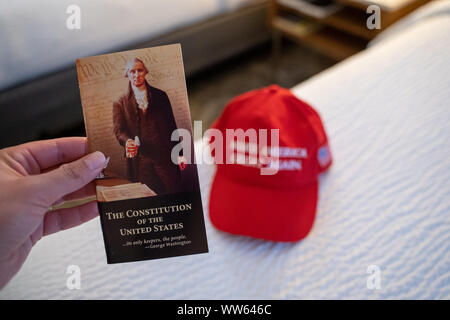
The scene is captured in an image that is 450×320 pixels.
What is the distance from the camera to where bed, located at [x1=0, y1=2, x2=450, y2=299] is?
18.5 inches

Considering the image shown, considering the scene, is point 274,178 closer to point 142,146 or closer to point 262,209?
point 262,209

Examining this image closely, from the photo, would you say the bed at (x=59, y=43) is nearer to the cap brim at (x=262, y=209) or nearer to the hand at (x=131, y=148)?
the hand at (x=131, y=148)

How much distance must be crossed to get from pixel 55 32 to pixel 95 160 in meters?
0.27

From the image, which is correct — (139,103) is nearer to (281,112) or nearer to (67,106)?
(67,106)

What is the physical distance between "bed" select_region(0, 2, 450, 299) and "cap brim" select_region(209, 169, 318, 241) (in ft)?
0.05

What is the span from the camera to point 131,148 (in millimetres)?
331

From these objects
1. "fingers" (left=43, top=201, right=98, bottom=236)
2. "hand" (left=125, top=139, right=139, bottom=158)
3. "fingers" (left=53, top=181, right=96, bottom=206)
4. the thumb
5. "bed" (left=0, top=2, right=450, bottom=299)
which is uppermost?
"hand" (left=125, top=139, right=139, bottom=158)

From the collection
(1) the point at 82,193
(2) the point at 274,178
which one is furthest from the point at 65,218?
(2) the point at 274,178

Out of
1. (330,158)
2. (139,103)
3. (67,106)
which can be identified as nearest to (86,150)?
(139,103)

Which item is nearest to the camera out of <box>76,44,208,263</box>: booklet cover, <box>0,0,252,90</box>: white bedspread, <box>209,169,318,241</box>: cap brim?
<box>76,44,208,263</box>: booklet cover

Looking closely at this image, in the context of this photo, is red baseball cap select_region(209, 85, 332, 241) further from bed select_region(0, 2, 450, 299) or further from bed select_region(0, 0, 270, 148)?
bed select_region(0, 0, 270, 148)

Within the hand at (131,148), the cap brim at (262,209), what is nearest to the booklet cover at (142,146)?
the hand at (131,148)

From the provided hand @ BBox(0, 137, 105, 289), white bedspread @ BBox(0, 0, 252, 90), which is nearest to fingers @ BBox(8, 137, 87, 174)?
hand @ BBox(0, 137, 105, 289)
